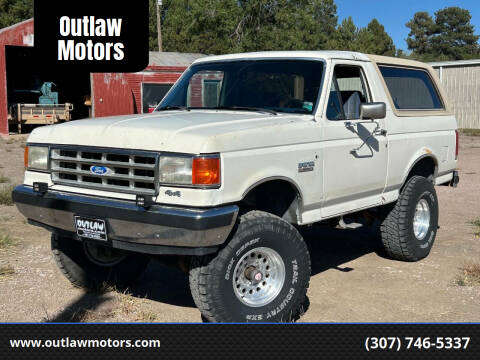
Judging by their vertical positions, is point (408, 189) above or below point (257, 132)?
below

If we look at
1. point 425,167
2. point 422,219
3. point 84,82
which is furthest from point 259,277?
point 84,82

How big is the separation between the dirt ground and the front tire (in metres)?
0.46

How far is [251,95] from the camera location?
5273mm

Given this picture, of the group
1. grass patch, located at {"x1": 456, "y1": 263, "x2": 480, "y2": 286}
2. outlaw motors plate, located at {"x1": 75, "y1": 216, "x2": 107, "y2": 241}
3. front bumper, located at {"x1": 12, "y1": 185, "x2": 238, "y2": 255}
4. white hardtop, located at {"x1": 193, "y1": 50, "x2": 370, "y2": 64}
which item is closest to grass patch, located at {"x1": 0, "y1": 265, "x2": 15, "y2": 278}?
front bumper, located at {"x1": 12, "y1": 185, "x2": 238, "y2": 255}

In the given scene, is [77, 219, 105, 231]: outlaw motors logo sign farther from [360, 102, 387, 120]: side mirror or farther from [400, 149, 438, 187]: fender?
[400, 149, 438, 187]: fender

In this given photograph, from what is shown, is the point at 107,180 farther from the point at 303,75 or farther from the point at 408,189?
the point at 408,189

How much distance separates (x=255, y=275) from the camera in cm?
430

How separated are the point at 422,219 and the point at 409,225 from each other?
44 centimetres

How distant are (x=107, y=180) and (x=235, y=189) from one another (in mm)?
925

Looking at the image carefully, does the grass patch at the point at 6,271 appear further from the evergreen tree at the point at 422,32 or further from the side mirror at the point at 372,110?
the evergreen tree at the point at 422,32

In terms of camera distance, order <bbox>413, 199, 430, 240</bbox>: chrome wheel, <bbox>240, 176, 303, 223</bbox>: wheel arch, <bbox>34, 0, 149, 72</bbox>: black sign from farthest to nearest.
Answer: <bbox>34, 0, 149, 72</bbox>: black sign
<bbox>413, 199, 430, 240</bbox>: chrome wheel
<bbox>240, 176, 303, 223</bbox>: wheel arch

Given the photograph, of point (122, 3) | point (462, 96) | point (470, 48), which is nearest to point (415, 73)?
point (122, 3)

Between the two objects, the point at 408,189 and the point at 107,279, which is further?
the point at 408,189

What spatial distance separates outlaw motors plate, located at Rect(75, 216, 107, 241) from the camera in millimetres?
4141
